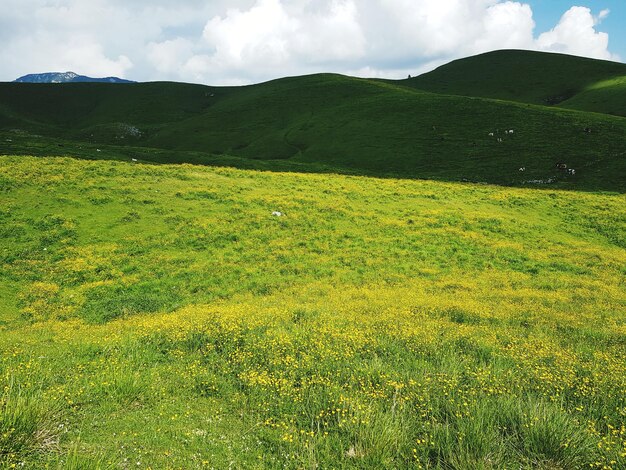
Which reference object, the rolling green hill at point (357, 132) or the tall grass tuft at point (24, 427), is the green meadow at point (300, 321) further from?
the rolling green hill at point (357, 132)

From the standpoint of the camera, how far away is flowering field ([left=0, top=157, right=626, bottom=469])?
8.62 m

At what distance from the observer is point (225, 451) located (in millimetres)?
8578

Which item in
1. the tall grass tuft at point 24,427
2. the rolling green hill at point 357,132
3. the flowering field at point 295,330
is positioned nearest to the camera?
the tall grass tuft at point 24,427

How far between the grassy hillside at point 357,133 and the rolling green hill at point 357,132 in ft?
1.03

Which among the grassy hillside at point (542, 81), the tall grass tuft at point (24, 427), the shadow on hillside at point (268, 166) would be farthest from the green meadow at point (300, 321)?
the grassy hillside at point (542, 81)

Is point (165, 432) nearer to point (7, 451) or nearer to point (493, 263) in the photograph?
point (7, 451)

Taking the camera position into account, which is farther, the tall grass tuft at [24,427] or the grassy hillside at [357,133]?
the grassy hillside at [357,133]

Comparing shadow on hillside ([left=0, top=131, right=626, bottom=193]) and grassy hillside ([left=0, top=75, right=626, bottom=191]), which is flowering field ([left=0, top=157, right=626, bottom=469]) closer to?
shadow on hillside ([left=0, top=131, right=626, bottom=193])

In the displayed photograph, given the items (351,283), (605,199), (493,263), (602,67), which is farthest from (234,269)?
(602,67)

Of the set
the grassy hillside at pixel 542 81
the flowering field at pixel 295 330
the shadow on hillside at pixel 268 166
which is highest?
the grassy hillside at pixel 542 81

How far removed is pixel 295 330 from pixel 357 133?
94.3 meters

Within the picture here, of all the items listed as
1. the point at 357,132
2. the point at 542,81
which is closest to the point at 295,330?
the point at 357,132

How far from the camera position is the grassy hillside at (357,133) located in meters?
73.2

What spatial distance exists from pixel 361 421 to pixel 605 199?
5275 centimetres
